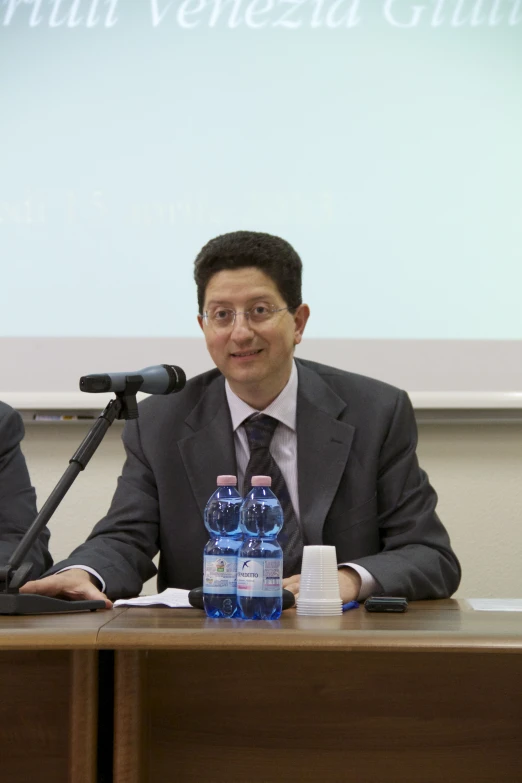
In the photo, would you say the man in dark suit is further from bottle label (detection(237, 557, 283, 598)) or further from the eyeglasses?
bottle label (detection(237, 557, 283, 598))

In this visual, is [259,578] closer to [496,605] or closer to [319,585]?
[319,585]

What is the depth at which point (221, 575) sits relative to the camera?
1.49m

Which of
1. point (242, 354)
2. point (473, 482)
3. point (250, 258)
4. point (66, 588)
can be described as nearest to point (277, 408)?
point (242, 354)

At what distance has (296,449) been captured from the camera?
2.18 m

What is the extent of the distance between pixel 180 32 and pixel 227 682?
2083 mm

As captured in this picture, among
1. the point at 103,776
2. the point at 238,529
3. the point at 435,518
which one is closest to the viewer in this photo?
the point at 103,776

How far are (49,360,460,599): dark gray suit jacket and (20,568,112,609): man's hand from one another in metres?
0.29

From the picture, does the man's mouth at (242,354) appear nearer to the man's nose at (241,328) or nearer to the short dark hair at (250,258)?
the man's nose at (241,328)

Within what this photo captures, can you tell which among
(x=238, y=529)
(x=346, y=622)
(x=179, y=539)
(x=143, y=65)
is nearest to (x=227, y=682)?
(x=346, y=622)

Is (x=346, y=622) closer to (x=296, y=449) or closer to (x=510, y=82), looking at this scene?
(x=296, y=449)

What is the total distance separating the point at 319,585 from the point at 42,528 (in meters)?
0.45

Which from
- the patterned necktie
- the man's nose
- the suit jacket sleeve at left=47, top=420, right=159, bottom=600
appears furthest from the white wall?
the man's nose

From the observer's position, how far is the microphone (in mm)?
1504

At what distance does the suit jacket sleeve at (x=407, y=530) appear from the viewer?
1826 millimetres
